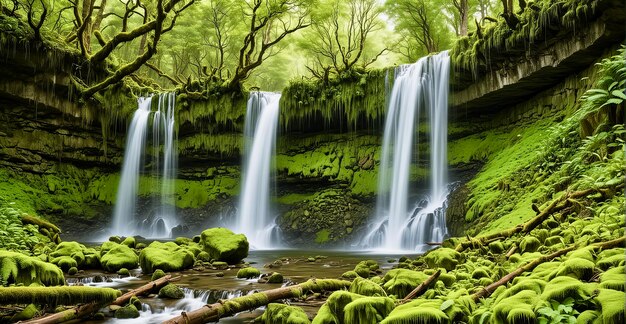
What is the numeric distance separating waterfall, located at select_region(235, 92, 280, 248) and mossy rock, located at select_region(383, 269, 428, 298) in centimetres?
1273

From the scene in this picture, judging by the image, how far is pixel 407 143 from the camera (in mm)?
14984

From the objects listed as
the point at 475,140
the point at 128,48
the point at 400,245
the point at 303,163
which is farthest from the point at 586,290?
the point at 128,48

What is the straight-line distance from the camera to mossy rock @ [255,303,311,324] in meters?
3.99

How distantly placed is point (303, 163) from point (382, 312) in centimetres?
1407

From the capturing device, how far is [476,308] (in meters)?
3.48

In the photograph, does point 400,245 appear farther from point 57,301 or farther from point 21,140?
point 21,140

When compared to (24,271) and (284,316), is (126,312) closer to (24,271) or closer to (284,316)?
(24,271)

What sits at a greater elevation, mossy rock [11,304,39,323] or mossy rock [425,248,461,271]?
mossy rock [425,248,461,271]

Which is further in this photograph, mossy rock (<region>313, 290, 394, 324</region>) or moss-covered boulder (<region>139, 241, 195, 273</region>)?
moss-covered boulder (<region>139, 241, 195, 273</region>)

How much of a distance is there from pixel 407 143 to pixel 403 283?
1079 cm

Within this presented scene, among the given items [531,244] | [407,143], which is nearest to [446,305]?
[531,244]

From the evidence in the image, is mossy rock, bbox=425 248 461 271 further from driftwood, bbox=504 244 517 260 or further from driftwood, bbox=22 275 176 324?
driftwood, bbox=22 275 176 324

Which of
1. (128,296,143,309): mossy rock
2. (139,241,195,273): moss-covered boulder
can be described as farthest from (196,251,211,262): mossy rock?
(128,296,143,309): mossy rock

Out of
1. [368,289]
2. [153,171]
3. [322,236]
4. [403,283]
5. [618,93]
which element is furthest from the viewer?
[153,171]
